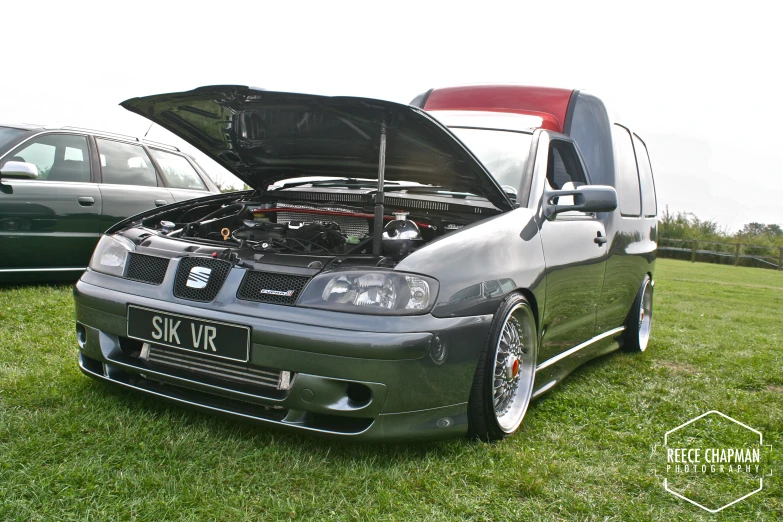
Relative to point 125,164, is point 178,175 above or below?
below

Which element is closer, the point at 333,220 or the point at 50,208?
the point at 333,220

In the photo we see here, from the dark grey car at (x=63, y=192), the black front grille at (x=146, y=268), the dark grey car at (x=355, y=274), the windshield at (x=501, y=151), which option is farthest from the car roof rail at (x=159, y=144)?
the black front grille at (x=146, y=268)

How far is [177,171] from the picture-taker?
269 inches

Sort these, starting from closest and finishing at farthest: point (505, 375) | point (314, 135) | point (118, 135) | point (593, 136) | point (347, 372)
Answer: point (347, 372)
point (505, 375)
point (314, 135)
point (593, 136)
point (118, 135)

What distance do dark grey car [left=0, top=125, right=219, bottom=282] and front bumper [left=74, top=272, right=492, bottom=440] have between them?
3276 mm

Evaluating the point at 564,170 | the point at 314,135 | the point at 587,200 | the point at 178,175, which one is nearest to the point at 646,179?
the point at 564,170

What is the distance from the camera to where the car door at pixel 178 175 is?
6629mm

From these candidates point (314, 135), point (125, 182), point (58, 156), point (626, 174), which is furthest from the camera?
point (125, 182)

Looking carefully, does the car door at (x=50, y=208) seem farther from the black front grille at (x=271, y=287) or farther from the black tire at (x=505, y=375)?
the black tire at (x=505, y=375)

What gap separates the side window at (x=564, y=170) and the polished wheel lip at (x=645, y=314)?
1.49m

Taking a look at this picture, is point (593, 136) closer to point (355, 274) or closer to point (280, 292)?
point (355, 274)

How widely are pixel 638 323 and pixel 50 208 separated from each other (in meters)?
4.71

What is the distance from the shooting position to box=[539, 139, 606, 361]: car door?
3.31 m

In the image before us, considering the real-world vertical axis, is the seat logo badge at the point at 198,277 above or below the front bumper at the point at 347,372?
above
